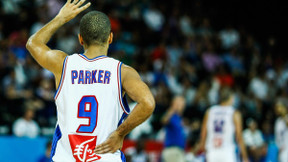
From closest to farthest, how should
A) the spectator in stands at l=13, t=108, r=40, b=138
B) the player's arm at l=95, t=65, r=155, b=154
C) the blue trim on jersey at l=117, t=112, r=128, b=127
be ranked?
the player's arm at l=95, t=65, r=155, b=154 < the blue trim on jersey at l=117, t=112, r=128, b=127 < the spectator in stands at l=13, t=108, r=40, b=138

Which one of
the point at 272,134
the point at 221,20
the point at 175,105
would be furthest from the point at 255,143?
the point at 221,20

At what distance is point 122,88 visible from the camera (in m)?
3.78

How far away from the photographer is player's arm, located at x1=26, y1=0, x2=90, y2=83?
153 inches

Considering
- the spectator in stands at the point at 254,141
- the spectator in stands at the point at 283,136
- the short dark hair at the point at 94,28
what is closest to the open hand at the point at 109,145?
the short dark hair at the point at 94,28

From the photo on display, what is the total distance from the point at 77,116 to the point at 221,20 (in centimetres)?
1703

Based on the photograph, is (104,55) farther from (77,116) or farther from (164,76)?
(164,76)

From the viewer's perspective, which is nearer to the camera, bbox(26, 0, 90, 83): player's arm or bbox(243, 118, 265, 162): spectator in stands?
bbox(26, 0, 90, 83): player's arm

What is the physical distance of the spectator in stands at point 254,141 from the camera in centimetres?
1348

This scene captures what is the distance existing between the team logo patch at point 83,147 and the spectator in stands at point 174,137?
7.34 meters

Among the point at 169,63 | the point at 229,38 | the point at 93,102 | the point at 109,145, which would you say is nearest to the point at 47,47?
the point at 93,102

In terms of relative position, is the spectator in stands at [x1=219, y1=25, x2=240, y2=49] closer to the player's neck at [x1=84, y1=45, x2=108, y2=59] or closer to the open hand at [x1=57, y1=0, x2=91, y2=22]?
the open hand at [x1=57, y1=0, x2=91, y2=22]

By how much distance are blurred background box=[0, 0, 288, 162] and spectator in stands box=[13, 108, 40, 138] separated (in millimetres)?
22

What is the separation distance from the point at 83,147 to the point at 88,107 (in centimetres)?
30

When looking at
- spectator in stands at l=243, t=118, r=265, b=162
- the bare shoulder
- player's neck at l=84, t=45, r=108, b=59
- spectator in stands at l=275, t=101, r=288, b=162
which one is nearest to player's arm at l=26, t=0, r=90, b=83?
player's neck at l=84, t=45, r=108, b=59
